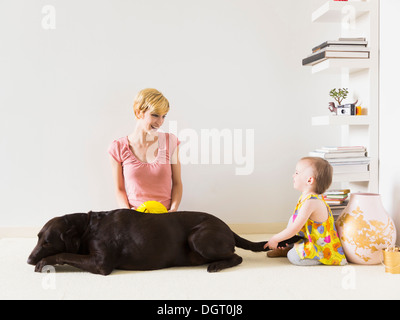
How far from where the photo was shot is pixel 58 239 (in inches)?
92.8

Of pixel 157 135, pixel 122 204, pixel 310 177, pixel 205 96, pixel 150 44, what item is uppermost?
pixel 150 44

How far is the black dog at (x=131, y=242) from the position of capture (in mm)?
2352

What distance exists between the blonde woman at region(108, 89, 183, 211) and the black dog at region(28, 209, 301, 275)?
62cm

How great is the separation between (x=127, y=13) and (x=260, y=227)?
181cm

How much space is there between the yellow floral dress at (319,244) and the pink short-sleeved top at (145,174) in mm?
976

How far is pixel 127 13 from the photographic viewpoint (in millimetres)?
3295

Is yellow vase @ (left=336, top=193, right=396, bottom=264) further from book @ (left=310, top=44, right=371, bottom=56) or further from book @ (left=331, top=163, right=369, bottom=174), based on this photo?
book @ (left=310, top=44, right=371, bottom=56)

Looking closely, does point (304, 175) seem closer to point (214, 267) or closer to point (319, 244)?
point (319, 244)

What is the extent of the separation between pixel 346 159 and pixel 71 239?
5.58 feet

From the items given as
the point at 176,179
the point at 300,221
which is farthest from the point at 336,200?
the point at 176,179

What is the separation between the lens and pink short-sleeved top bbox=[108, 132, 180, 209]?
10.1 ft

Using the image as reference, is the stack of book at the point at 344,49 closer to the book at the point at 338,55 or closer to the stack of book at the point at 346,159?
the book at the point at 338,55
